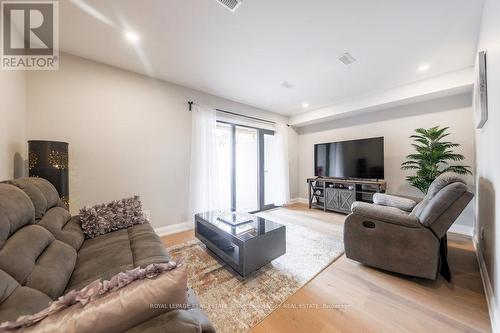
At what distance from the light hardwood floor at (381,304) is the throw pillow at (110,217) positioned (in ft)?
4.98

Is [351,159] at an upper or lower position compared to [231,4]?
lower

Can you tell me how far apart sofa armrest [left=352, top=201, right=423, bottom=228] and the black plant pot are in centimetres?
307

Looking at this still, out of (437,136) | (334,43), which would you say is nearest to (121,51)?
(334,43)

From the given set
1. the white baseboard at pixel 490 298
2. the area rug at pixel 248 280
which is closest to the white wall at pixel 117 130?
the area rug at pixel 248 280

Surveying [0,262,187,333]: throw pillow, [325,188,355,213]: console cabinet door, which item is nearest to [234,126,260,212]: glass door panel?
[325,188,355,213]: console cabinet door

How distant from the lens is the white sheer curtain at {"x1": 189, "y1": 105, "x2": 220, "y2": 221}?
3182 millimetres

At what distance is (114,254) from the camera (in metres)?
1.36

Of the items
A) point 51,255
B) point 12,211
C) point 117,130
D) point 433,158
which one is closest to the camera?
point 12,211

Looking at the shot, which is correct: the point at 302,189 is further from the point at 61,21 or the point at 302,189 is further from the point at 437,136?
the point at 61,21

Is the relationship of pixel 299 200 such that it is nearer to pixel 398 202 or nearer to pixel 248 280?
pixel 398 202

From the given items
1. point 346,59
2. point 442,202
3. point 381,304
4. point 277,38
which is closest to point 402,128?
point 346,59

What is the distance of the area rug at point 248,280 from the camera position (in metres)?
1.41

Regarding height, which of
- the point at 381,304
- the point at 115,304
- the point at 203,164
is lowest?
the point at 381,304

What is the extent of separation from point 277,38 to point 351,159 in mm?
2824
